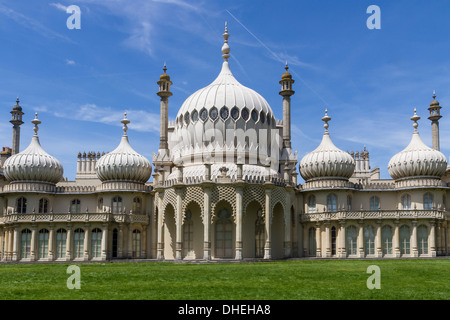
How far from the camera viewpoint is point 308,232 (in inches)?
2307

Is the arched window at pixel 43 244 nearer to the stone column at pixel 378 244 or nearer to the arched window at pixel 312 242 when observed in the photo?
the arched window at pixel 312 242

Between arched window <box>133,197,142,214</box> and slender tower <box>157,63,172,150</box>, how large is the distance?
649 centimetres

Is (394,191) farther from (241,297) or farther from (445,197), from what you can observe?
(241,297)

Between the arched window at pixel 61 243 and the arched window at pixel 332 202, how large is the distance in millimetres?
27254

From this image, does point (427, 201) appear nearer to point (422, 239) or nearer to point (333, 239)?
point (422, 239)

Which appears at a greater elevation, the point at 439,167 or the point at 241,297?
the point at 439,167

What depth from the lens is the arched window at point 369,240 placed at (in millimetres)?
54709

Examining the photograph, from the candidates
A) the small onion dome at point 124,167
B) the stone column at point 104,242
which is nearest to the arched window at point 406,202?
the small onion dome at point 124,167

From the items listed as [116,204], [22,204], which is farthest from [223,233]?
[22,204]

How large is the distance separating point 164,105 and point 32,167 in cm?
1590

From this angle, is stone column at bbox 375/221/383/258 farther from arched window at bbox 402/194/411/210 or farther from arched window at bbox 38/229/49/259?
arched window at bbox 38/229/49/259
